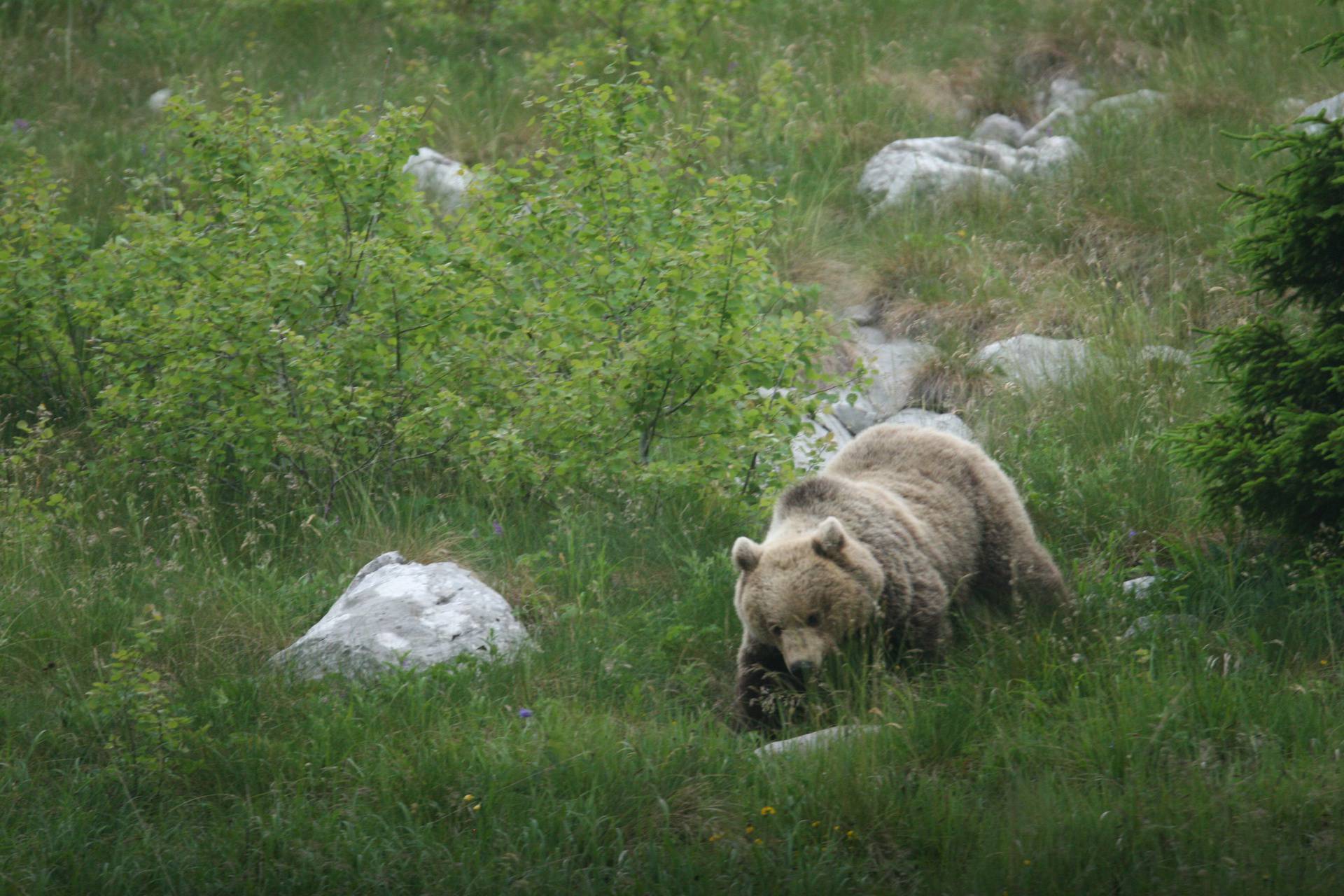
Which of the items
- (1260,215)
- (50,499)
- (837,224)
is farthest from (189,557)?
(837,224)

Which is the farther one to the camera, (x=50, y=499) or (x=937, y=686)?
(x=50, y=499)

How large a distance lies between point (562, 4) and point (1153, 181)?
5.00 m

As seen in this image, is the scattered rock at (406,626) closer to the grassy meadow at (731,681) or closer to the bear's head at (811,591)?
the grassy meadow at (731,681)

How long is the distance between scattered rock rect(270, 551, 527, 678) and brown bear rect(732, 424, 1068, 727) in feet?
3.13

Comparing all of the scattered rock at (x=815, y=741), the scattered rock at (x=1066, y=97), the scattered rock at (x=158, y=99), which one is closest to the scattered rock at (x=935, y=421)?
the scattered rock at (x=815, y=741)

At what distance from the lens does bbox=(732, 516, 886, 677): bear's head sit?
16.0ft

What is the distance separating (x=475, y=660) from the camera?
15.8 ft

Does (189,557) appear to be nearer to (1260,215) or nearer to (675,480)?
(675,480)

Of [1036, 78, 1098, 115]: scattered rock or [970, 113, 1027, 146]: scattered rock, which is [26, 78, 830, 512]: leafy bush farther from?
[1036, 78, 1098, 115]: scattered rock

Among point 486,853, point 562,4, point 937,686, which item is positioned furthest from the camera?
point 562,4

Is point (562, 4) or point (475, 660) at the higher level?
point (562, 4)

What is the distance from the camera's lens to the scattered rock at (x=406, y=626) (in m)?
4.79

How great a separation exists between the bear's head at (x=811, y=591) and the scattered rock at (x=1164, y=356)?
3199 millimetres

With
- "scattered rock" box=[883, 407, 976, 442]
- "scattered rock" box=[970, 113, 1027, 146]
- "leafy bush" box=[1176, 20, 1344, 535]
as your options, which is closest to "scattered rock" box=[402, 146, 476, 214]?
"scattered rock" box=[883, 407, 976, 442]
